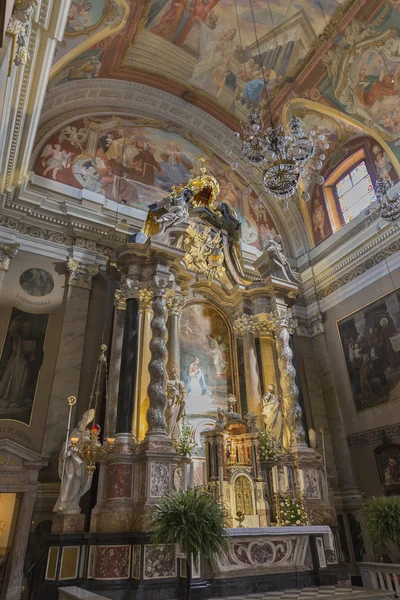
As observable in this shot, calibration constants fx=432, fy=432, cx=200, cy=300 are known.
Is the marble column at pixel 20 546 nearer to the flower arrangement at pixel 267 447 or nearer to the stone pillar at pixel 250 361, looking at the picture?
the flower arrangement at pixel 267 447

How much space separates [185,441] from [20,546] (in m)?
3.49

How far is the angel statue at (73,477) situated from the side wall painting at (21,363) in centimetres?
150

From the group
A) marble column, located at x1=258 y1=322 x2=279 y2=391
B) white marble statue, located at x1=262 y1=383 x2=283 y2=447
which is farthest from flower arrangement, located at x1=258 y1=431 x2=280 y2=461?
marble column, located at x1=258 y1=322 x2=279 y2=391

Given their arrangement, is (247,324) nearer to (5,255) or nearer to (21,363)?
(21,363)

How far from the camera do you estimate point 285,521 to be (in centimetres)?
868

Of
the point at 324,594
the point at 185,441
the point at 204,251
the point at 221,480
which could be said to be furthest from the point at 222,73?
the point at 324,594

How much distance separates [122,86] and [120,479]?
1159 centimetres

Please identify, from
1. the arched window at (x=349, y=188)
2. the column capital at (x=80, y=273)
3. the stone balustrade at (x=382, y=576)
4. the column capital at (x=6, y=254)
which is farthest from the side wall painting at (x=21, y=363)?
the arched window at (x=349, y=188)

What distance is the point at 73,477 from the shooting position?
7773mm

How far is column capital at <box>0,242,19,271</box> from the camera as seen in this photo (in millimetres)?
9703

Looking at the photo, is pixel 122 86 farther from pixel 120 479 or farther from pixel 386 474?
pixel 386 474

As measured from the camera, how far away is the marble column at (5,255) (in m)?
9.67

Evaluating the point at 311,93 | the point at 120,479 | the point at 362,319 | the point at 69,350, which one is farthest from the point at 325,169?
the point at 120,479

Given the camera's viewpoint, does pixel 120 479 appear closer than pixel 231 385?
Yes
